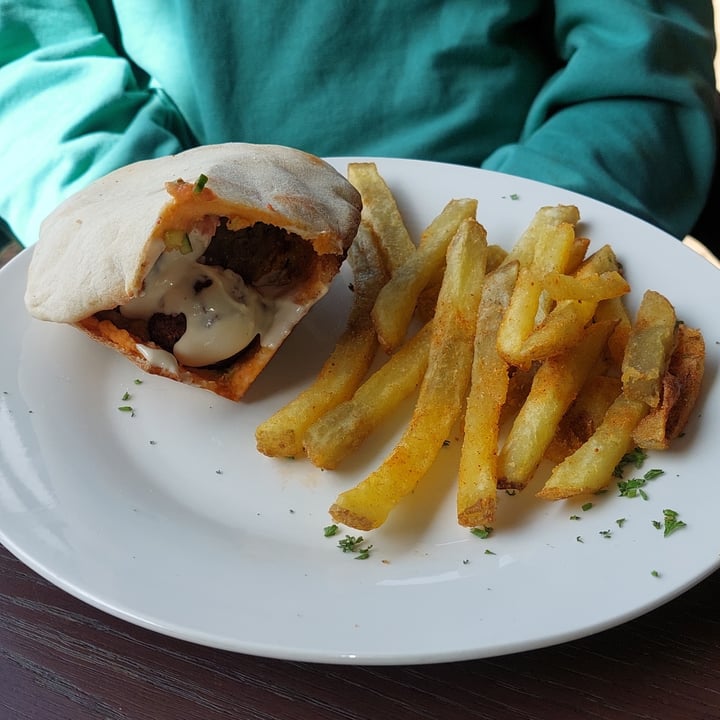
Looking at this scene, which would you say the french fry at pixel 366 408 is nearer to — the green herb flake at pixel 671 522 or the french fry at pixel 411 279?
the french fry at pixel 411 279

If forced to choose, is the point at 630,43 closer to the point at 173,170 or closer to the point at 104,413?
the point at 173,170

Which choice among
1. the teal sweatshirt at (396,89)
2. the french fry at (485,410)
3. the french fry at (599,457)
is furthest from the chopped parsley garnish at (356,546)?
the teal sweatshirt at (396,89)

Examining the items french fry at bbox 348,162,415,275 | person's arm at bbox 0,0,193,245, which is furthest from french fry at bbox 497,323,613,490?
person's arm at bbox 0,0,193,245

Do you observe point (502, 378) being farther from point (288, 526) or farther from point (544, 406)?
point (288, 526)

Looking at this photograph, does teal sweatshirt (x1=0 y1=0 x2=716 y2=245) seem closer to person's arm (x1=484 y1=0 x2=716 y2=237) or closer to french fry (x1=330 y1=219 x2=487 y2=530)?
person's arm (x1=484 y1=0 x2=716 y2=237)

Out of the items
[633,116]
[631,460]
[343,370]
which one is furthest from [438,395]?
[633,116]

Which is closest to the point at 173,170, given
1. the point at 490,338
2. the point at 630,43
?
the point at 490,338
